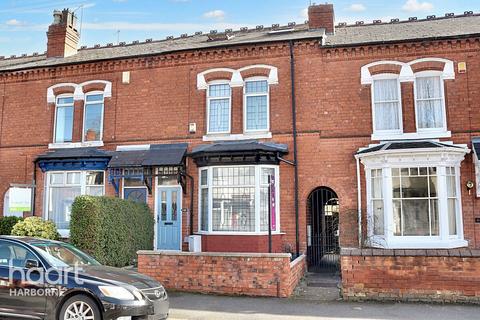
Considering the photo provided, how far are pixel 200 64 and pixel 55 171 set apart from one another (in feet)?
22.4

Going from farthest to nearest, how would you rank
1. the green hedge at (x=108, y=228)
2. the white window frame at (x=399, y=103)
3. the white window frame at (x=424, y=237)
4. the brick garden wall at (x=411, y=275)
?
1. the white window frame at (x=399, y=103)
2. the white window frame at (x=424, y=237)
3. the green hedge at (x=108, y=228)
4. the brick garden wall at (x=411, y=275)

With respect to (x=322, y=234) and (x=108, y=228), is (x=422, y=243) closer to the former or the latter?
(x=322, y=234)

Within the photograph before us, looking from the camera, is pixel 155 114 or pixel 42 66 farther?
pixel 42 66

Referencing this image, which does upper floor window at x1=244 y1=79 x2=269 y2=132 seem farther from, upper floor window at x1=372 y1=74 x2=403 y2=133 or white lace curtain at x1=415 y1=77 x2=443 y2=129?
white lace curtain at x1=415 y1=77 x2=443 y2=129

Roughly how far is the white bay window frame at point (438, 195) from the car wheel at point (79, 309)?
367 inches

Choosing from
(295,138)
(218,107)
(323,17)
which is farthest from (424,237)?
(323,17)

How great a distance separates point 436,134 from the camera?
1400 cm

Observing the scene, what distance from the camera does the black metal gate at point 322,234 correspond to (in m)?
14.7

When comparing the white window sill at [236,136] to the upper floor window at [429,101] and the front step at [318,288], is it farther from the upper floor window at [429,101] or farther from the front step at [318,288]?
the upper floor window at [429,101]

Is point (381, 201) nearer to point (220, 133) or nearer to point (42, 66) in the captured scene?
point (220, 133)

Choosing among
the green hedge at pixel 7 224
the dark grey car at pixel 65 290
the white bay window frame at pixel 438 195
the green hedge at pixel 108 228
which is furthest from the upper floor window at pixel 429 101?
the green hedge at pixel 7 224

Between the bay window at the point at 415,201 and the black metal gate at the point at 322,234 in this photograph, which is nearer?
the bay window at the point at 415,201

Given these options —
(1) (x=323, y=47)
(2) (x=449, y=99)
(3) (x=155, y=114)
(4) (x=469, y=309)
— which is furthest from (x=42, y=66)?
(4) (x=469, y=309)

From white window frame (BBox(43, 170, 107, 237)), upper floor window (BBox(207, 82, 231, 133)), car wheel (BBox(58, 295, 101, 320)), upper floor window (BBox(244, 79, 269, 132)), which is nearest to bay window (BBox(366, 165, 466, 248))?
upper floor window (BBox(244, 79, 269, 132))
